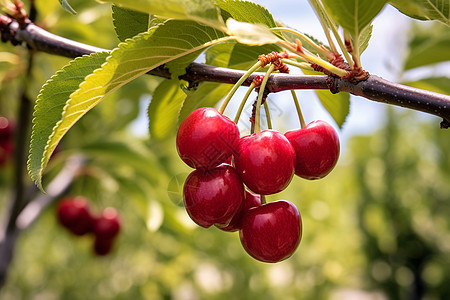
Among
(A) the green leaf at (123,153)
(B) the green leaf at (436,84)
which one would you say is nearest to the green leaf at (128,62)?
(B) the green leaf at (436,84)

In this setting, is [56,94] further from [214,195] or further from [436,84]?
[436,84]

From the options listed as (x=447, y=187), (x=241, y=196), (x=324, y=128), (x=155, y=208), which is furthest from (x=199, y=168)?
(x=447, y=187)

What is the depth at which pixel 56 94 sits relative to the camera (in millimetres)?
655

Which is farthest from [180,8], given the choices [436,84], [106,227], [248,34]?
[106,227]

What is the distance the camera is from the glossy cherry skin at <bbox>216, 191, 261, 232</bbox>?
0.71 metres

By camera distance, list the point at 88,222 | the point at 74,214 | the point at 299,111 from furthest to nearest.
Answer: the point at 88,222 < the point at 74,214 < the point at 299,111

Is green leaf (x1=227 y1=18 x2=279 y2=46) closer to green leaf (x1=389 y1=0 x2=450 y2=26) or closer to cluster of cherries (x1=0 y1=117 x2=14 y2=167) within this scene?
green leaf (x1=389 y1=0 x2=450 y2=26)

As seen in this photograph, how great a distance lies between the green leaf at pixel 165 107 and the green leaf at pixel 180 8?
0.93ft

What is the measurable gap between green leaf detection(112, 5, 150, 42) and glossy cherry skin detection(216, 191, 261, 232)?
1.12ft

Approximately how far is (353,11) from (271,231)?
1.08 feet

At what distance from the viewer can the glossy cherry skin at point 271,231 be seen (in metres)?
0.66

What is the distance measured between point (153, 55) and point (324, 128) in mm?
292

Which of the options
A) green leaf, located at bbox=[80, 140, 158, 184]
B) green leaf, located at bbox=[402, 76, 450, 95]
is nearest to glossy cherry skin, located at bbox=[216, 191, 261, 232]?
green leaf, located at bbox=[402, 76, 450, 95]

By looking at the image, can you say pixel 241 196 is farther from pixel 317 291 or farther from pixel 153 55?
pixel 317 291
